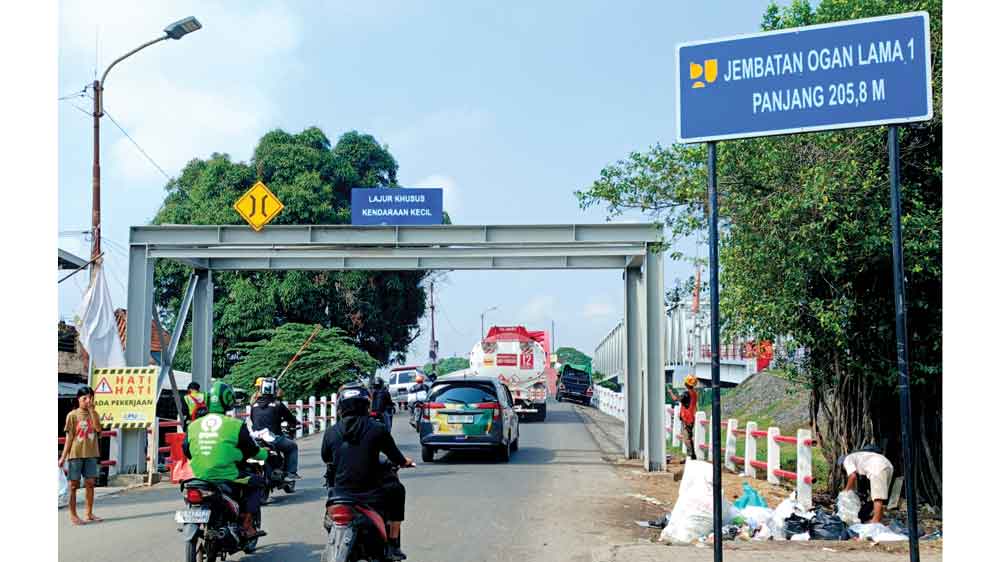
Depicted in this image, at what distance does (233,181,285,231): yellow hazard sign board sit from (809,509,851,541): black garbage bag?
11.8 m

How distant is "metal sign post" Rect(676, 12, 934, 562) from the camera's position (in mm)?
5938

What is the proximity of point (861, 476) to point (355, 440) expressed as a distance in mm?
7541

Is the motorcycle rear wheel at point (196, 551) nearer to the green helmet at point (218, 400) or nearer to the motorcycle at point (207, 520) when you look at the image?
the motorcycle at point (207, 520)

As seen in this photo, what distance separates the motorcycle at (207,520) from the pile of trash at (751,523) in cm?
475

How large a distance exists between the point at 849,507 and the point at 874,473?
646mm

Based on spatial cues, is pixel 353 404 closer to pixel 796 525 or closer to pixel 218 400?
pixel 218 400

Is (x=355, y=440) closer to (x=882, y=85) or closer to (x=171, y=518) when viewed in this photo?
(x=882, y=85)

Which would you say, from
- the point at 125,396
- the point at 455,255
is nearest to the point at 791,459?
the point at 455,255

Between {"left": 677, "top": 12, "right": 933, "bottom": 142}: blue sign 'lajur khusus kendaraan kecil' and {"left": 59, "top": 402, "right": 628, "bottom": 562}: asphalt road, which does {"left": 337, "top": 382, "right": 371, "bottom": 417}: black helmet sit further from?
{"left": 677, "top": 12, "right": 933, "bottom": 142}: blue sign 'lajur khusus kendaraan kecil'

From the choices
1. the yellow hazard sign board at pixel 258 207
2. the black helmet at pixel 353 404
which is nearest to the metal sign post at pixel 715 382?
the black helmet at pixel 353 404

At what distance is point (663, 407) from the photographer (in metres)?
17.8

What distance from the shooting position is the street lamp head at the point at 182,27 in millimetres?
16719

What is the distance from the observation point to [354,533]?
6.54 metres

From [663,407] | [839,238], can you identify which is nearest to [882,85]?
[839,238]
